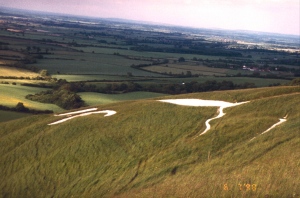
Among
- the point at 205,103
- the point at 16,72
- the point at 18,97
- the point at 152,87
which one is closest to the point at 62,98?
the point at 18,97

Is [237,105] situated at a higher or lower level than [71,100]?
higher

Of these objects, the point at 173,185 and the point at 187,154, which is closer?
the point at 173,185

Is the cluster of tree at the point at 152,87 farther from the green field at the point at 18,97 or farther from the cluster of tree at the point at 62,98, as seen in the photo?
the green field at the point at 18,97

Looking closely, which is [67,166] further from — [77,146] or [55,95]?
[55,95]

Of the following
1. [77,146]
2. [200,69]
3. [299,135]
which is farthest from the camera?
[200,69]

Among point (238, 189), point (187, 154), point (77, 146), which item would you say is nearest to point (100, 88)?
point (77, 146)

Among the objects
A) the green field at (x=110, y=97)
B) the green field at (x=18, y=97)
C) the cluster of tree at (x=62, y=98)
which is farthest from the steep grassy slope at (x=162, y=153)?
the green field at (x=110, y=97)
